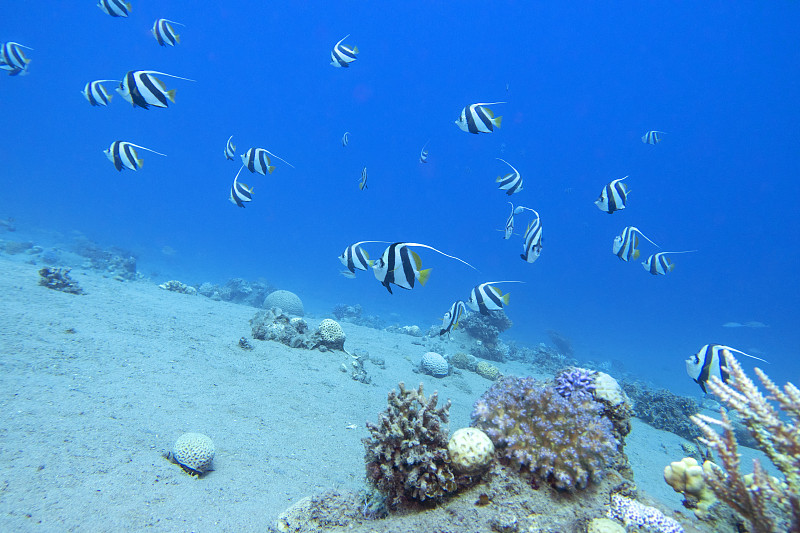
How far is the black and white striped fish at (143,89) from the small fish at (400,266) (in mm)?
3908

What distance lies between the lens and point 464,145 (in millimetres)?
97375


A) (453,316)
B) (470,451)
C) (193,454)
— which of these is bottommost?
(193,454)

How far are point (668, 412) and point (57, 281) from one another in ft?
55.9

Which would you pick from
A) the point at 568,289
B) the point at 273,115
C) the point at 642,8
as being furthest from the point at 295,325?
the point at 273,115

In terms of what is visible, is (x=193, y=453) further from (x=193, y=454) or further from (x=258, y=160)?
(x=258, y=160)

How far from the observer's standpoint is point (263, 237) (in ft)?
272

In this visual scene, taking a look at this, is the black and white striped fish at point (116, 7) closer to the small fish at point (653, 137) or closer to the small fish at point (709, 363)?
the small fish at point (709, 363)

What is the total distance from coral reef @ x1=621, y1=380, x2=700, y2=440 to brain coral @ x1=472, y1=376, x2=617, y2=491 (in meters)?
8.92

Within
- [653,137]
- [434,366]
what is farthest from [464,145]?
[434,366]

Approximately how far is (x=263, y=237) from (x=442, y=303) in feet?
192

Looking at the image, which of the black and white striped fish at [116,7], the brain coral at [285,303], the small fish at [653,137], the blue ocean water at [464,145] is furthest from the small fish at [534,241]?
the blue ocean water at [464,145]

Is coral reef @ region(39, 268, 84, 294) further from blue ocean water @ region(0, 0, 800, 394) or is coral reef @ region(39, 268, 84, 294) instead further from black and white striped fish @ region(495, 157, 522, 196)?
blue ocean water @ region(0, 0, 800, 394)

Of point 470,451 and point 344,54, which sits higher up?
point 344,54

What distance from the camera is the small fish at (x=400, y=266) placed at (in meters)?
2.98
